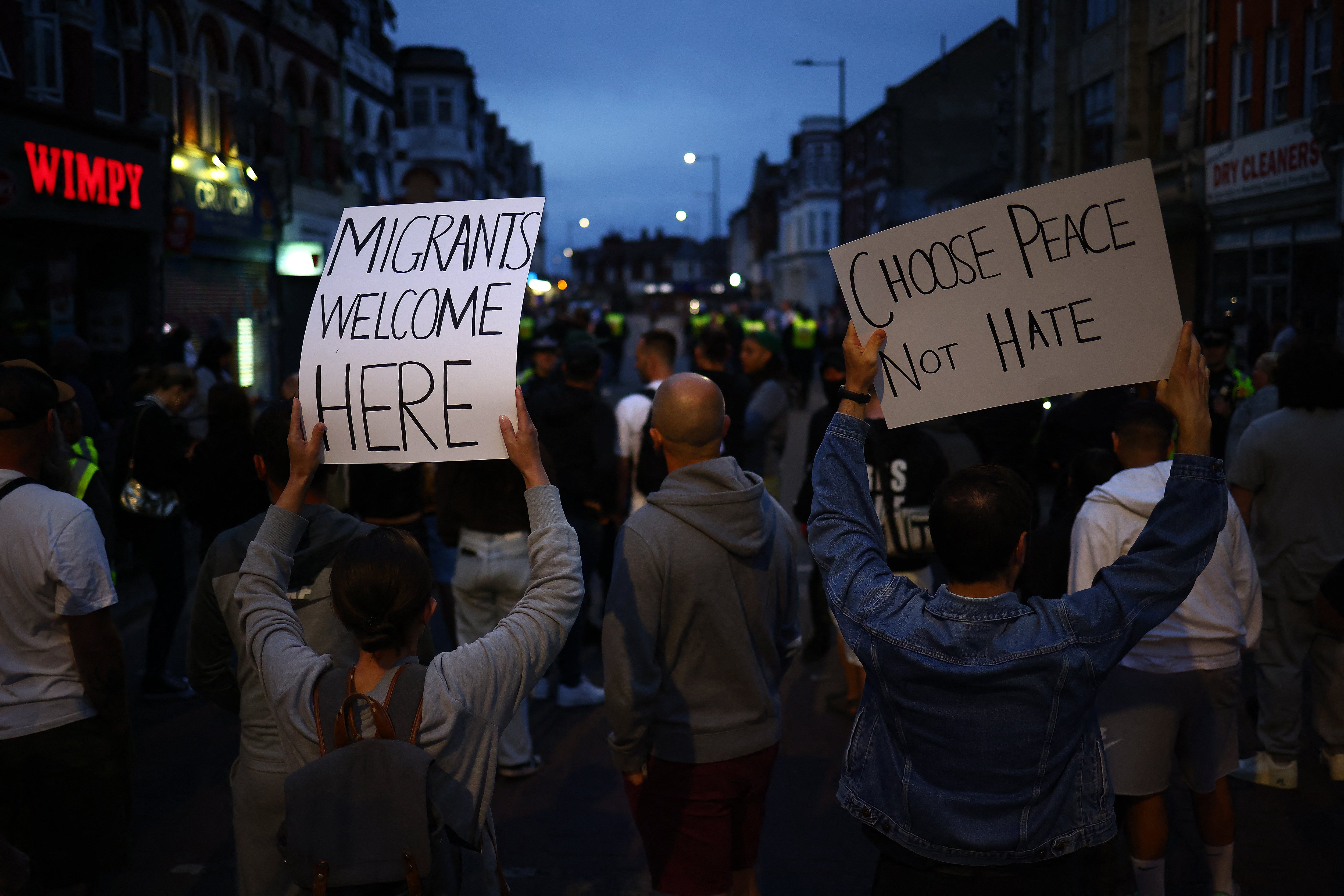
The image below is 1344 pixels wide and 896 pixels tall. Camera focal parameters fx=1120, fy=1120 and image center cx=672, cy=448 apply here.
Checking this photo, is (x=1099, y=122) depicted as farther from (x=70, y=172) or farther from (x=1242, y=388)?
(x=70, y=172)

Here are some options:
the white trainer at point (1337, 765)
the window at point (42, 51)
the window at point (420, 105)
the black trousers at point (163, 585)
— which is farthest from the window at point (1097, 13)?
the window at point (420, 105)

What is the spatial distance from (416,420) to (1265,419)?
4198 mm

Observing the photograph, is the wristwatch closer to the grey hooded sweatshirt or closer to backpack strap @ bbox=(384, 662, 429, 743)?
the grey hooded sweatshirt

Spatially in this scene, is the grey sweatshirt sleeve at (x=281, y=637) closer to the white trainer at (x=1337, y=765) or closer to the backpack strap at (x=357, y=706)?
the backpack strap at (x=357, y=706)

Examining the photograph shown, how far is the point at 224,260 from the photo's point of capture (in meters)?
20.1

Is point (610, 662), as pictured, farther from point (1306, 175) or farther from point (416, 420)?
point (1306, 175)

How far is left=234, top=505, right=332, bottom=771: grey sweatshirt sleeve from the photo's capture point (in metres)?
2.38

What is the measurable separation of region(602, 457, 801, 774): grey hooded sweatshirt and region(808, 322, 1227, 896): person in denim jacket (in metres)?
1.00

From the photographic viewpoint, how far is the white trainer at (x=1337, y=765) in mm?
5250

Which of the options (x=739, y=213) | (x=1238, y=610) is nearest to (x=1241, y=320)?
(x=1238, y=610)

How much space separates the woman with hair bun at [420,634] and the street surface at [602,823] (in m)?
2.22

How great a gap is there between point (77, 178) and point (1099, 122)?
21.9 metres

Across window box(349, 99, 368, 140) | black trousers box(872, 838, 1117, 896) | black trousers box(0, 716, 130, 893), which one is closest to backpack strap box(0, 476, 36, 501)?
black trousers box(0, 716, 130, 893)

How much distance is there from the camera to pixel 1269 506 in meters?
5.19
